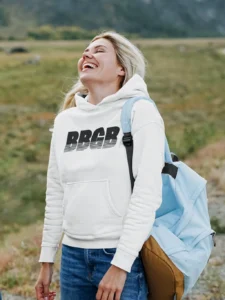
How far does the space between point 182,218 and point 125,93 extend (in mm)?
531

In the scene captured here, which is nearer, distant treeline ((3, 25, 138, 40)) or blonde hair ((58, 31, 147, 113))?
blonde hair ((58, 31, 147, 113))

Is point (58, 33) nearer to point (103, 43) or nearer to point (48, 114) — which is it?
point (48, 114)

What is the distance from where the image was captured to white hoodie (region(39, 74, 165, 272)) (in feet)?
7.88

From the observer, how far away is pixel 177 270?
246 centimetres

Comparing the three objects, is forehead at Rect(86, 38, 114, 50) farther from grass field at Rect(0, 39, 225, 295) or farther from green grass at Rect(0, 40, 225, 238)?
green grass at Rect(0, 40, 225, 238)

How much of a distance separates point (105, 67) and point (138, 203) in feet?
2.05

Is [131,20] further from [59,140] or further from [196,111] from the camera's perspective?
[59,140]

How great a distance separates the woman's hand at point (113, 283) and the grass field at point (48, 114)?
90cm

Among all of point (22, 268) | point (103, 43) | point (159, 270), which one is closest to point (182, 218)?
point (159, 270)

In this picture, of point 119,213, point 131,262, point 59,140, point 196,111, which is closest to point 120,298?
point 131,262

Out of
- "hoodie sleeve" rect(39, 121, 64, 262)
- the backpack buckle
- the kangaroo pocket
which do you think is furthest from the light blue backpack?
"hoodie sleeve" rect(39, 121, 64, 262)

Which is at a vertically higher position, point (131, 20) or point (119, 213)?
point (119, 213)

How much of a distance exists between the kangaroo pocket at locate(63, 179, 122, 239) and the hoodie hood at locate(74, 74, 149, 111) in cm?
32

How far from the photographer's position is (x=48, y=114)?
28828 millimetres
